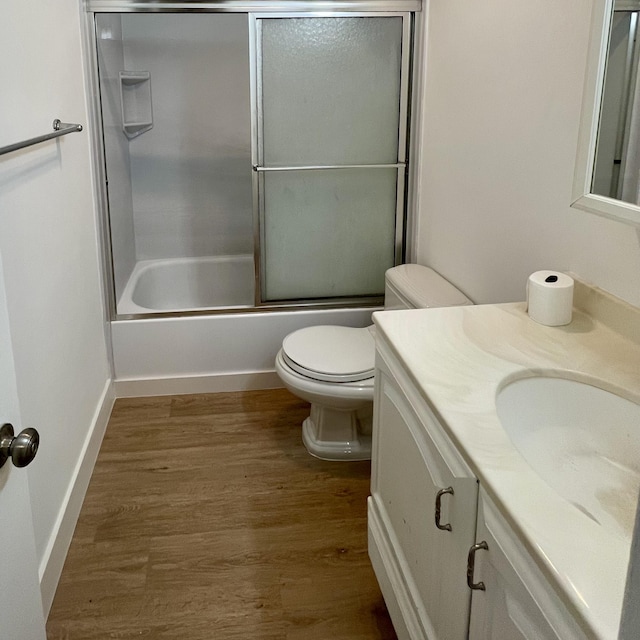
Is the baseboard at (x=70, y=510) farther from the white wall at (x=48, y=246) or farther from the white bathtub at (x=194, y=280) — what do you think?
the white bathtub at (x=194, y=280)

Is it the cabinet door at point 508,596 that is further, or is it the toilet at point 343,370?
the toilet at point 343,370

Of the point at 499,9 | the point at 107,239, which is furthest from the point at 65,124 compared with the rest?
the point at 499,9

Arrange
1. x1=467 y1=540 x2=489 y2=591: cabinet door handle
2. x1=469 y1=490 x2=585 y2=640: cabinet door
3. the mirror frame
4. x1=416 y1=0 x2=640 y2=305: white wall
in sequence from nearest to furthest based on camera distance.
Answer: x1=469 y1=490 x2=585 y2=640: cabinet door → x1=467 y1=540 x2=489 y2=591: cabinet door handle → the mirror frame → x1=416 y1=0 x2=640 y2=305: white wall

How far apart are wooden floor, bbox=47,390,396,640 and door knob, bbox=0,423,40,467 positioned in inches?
44.4

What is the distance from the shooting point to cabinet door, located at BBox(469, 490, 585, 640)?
0.95m

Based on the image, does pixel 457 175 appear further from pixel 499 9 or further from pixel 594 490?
pixel 594 490

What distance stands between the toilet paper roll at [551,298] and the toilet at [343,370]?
0.77 metres

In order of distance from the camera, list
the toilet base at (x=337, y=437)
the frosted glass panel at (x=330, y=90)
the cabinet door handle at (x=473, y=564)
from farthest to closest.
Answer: the frosted glass panel at (x=330, y=90), the toilet base at (x=337, y=437), the cabinet door handle at (x=473, y=564)

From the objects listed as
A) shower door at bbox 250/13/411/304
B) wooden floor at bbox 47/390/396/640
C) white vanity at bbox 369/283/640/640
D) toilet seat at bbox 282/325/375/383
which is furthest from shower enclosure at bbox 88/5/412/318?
white vanity at bbox 369/283/640/640

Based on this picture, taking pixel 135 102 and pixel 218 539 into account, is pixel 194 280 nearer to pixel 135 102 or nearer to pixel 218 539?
pixel 135 102

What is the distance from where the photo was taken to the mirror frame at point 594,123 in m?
1.54

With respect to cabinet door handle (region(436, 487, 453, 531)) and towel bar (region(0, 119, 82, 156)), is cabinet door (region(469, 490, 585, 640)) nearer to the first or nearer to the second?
cabinet door handle (region(436, 487, 453, 531))

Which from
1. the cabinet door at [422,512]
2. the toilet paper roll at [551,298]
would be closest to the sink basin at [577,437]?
the cabinet door at [422,512]

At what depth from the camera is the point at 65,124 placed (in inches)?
90.7
